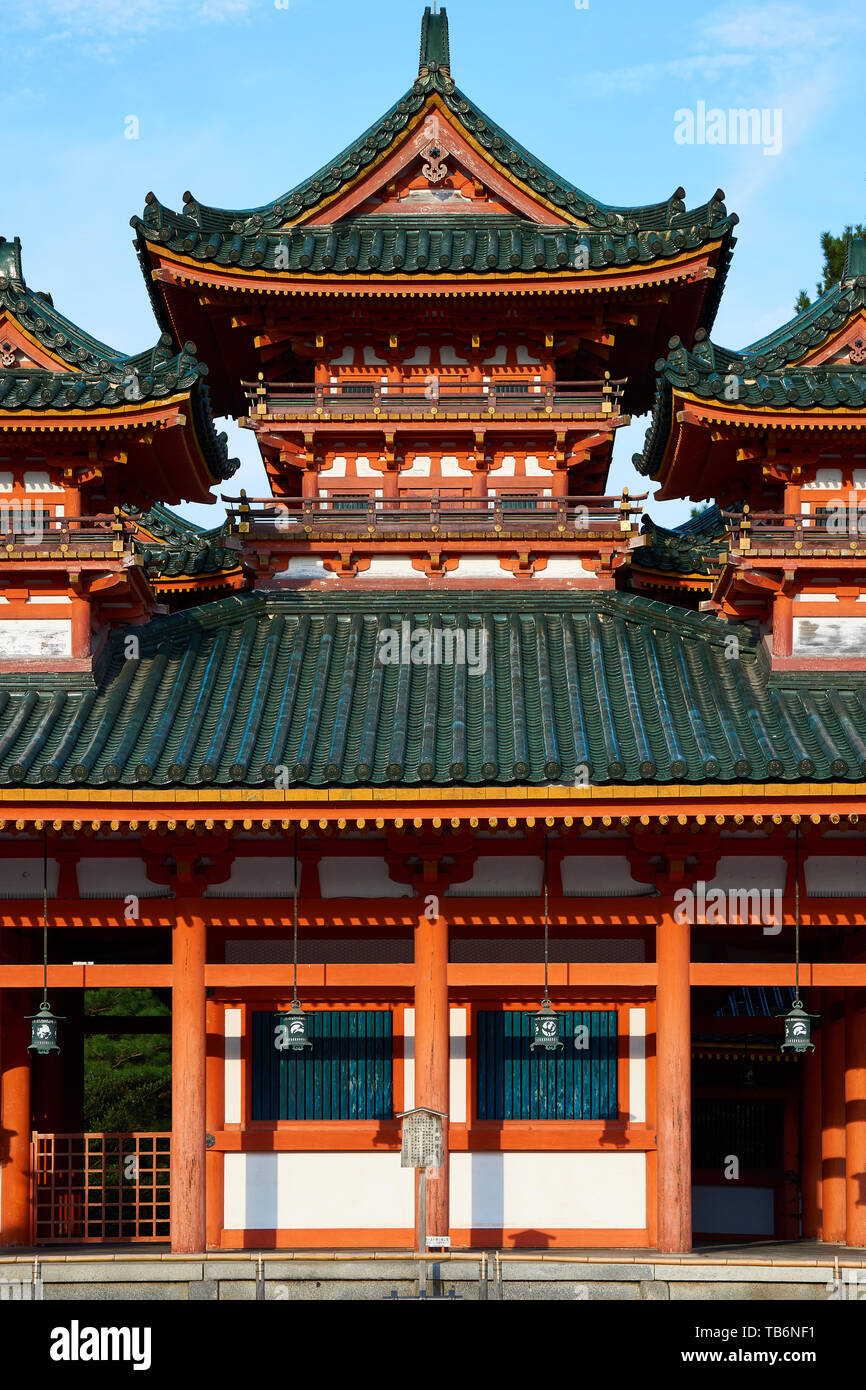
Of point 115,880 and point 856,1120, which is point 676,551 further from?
point 115,880

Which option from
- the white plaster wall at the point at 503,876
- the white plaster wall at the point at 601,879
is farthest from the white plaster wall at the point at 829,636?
the white plaster wall at the point at 503,876

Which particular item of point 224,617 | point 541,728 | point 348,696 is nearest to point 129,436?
point 224,617

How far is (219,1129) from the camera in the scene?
779 inches

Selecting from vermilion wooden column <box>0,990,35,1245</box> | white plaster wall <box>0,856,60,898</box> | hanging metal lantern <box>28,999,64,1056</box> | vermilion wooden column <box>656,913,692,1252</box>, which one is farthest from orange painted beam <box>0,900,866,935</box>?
vermilion wooden column <box>0,990,35,1245</box>

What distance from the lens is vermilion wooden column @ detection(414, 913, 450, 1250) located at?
18609mm

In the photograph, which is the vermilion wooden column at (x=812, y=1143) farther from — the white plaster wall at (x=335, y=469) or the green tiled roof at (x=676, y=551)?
the white plaster wall at (x=335, y=469)

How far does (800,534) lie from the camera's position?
20828 mm

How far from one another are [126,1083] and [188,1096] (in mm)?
20673

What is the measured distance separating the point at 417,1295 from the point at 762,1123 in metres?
9.31

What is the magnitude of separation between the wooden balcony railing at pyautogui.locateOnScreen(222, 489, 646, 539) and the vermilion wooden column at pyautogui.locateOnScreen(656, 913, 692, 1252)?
684 centimetres

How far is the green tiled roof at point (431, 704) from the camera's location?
18000mm

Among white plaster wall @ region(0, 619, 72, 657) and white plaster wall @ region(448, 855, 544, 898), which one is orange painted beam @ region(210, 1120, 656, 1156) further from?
white plaster wall @ region(0, 619, 72, 657)
